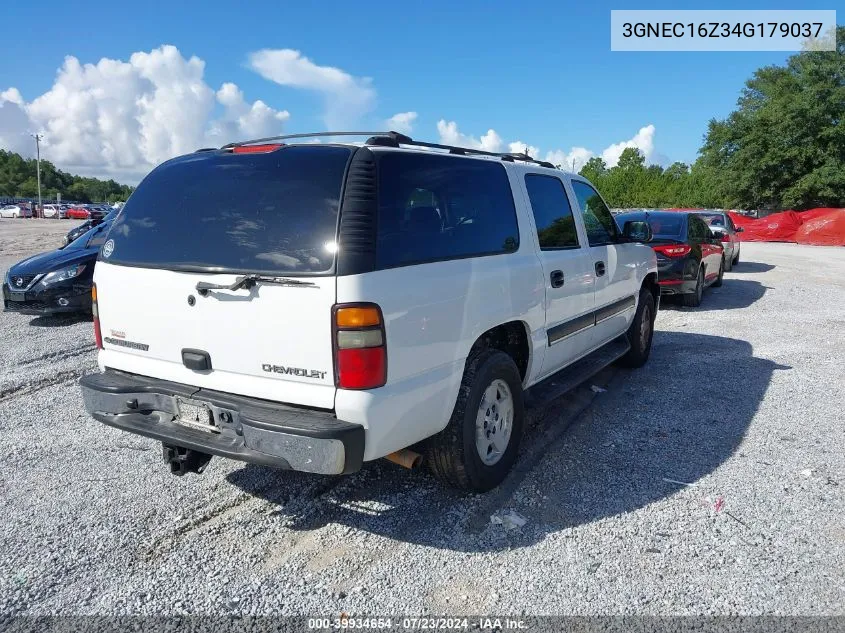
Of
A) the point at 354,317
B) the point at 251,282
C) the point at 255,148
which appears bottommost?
the point at 354,317

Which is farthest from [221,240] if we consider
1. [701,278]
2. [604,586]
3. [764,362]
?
[701,278]

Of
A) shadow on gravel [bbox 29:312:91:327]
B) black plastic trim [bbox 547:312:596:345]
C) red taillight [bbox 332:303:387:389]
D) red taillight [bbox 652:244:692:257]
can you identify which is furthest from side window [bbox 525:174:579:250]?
shadow on gravel [bbox 29:312:91:327]

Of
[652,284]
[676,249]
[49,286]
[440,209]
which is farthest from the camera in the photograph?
[676,249]

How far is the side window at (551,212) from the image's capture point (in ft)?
14.0

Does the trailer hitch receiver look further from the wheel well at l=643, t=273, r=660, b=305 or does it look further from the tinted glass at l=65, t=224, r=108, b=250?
the tinted glass at l=65, t=224, r=108, b=250

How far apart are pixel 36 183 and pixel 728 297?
139 meters

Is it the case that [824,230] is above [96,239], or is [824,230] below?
below

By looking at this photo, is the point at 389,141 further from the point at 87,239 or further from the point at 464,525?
the point at 87,239

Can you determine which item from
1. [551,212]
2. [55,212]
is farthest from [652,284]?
[55,212]

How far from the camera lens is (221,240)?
3.01 meters

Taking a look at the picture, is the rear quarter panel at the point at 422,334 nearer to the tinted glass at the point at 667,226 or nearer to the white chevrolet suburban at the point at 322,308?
the white chevrolet suburban at the point at 322,308

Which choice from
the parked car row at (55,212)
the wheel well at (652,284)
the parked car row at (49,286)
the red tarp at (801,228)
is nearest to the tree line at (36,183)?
the parked car row at (55,212)

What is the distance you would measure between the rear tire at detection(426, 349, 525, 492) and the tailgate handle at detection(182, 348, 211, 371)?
4.04 feet

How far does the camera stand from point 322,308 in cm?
269
